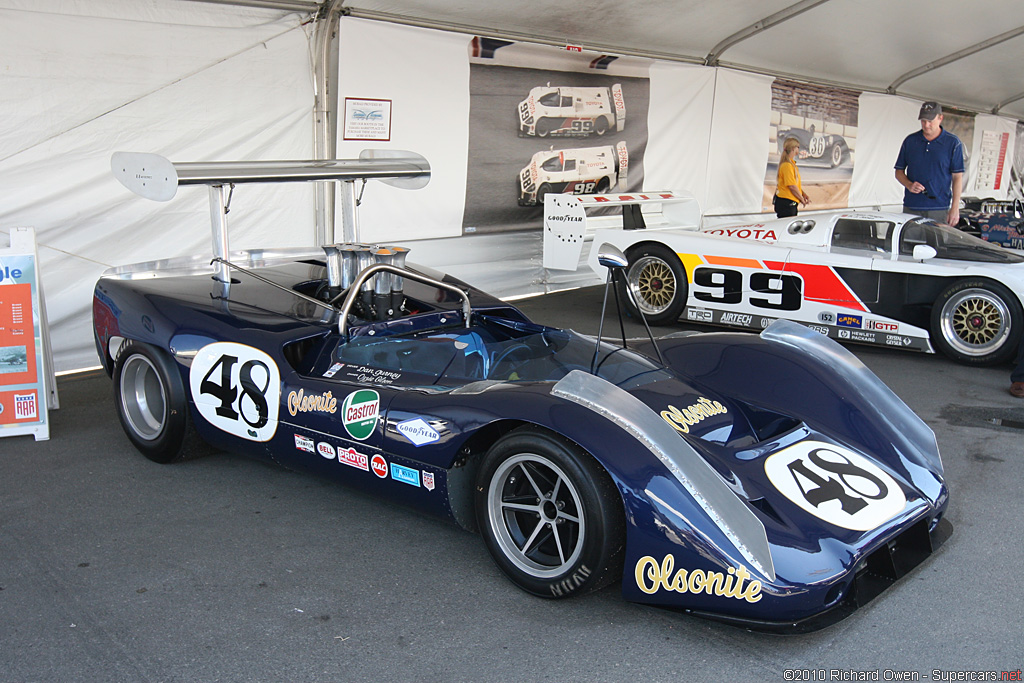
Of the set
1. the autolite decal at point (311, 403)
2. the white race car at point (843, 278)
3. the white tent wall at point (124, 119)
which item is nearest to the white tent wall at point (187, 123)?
the white tent wall at point (124, 119)

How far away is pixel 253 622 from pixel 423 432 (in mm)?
756

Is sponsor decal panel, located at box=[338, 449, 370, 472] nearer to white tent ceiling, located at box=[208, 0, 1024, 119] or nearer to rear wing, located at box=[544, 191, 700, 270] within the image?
white tent ceiling, located at box=[208, 0, 1024, 119]

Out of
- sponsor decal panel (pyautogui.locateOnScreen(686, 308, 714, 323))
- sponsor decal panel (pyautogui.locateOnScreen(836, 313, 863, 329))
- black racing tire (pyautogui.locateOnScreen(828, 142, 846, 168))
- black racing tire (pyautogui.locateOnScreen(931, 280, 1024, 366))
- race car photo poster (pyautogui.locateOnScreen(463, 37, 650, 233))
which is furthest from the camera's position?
black racing tire (pyautogui.locateOnScreen(828, 142, 846, 168))

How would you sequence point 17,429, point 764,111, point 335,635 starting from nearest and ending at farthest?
point 335,635, point 17,429, point 764,111

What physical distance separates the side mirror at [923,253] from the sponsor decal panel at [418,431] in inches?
179

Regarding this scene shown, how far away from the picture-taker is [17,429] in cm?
399

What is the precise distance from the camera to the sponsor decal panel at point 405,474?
9.06ft

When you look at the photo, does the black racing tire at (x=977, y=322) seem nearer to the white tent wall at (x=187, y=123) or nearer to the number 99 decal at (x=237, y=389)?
the white tent wall at (x=187, y=123)

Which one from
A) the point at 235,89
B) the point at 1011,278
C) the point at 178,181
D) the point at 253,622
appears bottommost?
the point at 253,622

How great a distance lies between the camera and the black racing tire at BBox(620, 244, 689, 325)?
22.0 ft

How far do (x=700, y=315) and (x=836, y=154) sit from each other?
278 inches

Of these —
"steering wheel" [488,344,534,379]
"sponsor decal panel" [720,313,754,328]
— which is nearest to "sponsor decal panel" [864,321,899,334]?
"sponsor decal panel" [720,313,754,328]

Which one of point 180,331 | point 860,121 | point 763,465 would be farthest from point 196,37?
point 860,121

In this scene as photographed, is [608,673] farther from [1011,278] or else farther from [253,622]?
[1011,278]
